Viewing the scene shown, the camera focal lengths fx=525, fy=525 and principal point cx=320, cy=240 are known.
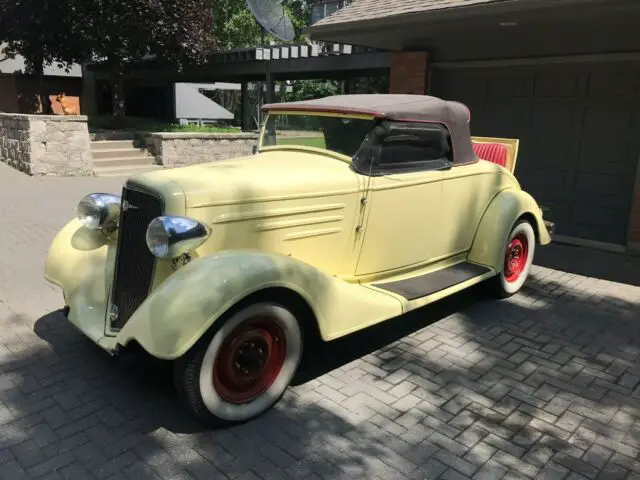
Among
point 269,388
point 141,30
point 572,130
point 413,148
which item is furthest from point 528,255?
point 141,30

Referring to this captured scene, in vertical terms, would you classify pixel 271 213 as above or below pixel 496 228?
above

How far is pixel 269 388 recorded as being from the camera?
Result: 3.06 meters

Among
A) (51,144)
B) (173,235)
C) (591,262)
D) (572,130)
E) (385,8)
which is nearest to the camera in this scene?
(173,235)

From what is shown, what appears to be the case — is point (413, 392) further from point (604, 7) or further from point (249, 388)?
point (604, 7)

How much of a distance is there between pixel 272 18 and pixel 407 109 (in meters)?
13.1

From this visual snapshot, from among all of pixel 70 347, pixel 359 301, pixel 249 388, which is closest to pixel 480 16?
pixel 359 301

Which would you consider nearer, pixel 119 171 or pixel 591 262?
pixel 591 262

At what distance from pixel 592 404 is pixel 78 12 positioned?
13212mm

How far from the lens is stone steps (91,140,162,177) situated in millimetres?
11469

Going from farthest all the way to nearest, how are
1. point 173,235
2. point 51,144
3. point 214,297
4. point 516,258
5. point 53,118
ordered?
point 51,144 → point 53,118 → point 516,258 → point 173,235 → point 214,297

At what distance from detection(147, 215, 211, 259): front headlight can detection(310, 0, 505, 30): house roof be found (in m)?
4.39

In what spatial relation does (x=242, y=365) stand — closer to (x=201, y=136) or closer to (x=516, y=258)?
(x=516, y=258)

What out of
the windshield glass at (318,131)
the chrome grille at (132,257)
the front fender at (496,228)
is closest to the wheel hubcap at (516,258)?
the front fender at (496,228)

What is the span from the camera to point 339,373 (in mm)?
3527
